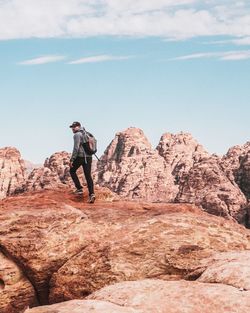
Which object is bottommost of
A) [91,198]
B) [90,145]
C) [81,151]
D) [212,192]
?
[212,192]

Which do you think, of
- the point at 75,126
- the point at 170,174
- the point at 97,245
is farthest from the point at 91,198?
the point at 170,174

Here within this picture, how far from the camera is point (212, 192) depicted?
98.4 m

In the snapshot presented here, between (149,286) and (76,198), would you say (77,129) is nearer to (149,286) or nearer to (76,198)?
(76,198)

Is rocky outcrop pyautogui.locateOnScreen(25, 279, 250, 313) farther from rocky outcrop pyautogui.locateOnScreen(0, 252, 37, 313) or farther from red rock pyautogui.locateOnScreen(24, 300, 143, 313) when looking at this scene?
rocky outcrop pyautogui.locateOnScreen(0, 252, 37, 313)

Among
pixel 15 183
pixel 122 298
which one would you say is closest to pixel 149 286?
pixel 122 298

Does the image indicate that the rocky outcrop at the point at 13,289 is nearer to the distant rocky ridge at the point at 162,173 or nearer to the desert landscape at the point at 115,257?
the desert landscape at the point at 115,257

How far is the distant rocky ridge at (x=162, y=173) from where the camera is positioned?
9900 centimetres

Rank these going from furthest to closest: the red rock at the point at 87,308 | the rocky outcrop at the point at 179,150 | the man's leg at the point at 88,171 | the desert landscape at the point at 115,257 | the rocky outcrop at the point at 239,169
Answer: the rocky outcrop at the point at 179,150, the rocky outcrop at the point at 239,169, the man's leg at the point at 88,171, the desert landscape at the point at 115,257, the red rock at the point at 87,308

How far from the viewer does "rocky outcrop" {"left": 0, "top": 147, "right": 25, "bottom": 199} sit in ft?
505

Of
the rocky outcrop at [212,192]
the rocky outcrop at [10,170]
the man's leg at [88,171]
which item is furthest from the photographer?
the rocky outcrop at [10,170]

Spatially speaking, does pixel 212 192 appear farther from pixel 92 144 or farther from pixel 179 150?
pixel 92 144

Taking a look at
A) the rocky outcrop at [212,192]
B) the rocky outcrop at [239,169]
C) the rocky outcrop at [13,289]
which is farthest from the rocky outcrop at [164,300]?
the rocky outcrop at [239,169]

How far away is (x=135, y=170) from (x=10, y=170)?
4032 cm

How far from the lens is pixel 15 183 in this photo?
506ft
